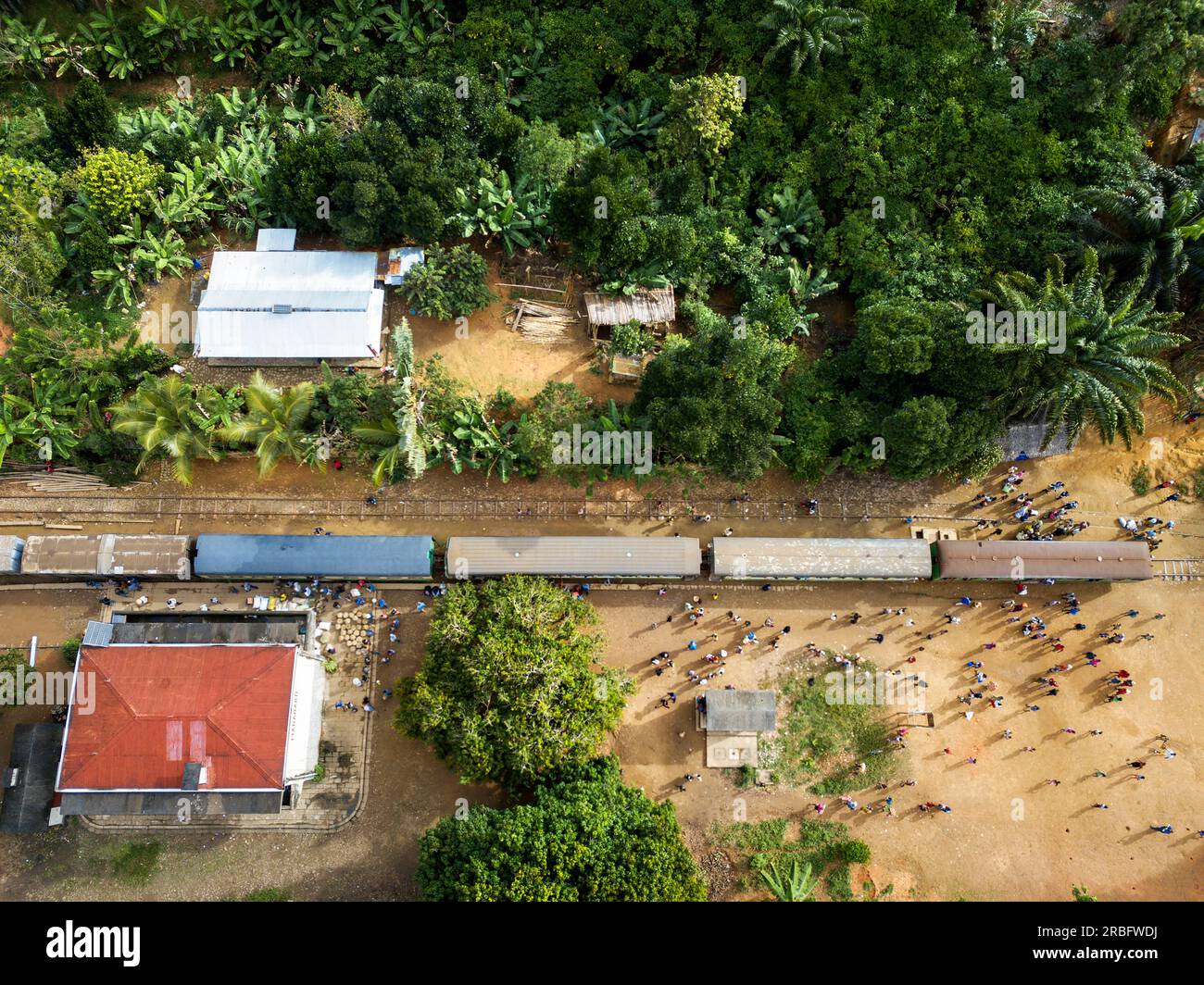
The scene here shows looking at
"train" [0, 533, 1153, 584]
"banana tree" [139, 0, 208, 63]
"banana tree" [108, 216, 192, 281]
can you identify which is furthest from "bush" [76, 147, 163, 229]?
"train" [0, 533, 1153, 584]

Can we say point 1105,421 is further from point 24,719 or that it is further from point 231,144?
point 24,719

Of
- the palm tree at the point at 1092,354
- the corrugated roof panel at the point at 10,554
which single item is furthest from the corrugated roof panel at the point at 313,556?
Result: the palm tree at the point at 1092,354

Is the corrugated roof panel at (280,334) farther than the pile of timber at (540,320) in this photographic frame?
No


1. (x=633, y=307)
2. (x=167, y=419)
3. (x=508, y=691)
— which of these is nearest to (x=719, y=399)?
(x=633, y=307)

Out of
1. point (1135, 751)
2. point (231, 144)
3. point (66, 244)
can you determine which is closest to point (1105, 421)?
point (1135, 751)

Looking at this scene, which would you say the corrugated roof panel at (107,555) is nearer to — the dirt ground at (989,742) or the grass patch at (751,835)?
the dirt ground at (989,742)
